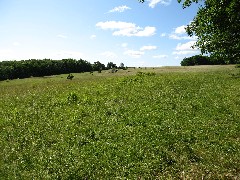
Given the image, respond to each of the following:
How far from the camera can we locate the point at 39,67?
354 ft

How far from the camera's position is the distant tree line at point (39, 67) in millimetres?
99062

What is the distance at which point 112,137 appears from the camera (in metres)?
14.5

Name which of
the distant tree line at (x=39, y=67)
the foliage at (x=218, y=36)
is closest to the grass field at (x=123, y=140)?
the foliage at (x=218, y=36)

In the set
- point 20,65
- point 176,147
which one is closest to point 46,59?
point 20,65

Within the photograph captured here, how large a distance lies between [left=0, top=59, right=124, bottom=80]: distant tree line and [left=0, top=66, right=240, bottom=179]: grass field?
251 ft

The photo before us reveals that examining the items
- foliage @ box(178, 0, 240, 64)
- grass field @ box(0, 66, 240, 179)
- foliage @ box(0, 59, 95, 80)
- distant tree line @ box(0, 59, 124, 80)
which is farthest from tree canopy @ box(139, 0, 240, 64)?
→ foliage @ box(0, 59, 95, 80)

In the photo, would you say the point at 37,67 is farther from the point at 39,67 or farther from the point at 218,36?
the point at 218,36

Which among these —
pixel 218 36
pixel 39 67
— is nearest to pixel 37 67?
pixel 39 67

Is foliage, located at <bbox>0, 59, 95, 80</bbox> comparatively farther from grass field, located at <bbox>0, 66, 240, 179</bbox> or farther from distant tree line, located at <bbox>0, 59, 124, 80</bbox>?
grass field, located at <bbox>0, 66, 240, 179</bbox>

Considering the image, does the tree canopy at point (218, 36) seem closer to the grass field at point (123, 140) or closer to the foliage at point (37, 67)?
the grass field at point (123, 140)

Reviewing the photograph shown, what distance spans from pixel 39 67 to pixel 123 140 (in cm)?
9829

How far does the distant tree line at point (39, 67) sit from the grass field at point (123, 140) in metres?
76.6

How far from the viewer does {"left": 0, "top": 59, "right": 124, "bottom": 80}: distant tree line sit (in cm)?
9906

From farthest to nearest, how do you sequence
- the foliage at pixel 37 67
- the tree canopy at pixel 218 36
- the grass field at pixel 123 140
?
the foliage at pixel 37 67
the tree canopy at pixel 218 36
the grass field at pixel 123 140
